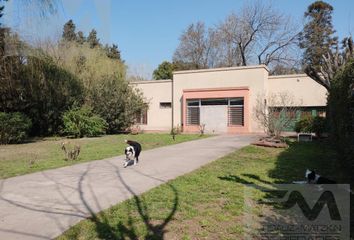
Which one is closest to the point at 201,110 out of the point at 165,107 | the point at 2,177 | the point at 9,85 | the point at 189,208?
the point at 165,107

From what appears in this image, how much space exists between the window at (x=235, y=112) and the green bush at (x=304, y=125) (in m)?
5.02

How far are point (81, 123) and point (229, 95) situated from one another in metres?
11.7

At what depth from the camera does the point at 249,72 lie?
95.6 feet

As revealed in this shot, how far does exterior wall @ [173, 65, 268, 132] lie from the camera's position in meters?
28.6

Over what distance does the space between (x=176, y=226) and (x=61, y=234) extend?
161cm

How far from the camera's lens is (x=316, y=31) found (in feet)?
159


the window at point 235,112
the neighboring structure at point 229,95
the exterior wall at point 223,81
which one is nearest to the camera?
the exterior wall at point 223,81

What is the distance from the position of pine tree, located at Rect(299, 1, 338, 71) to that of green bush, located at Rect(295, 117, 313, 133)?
24723 millimetres

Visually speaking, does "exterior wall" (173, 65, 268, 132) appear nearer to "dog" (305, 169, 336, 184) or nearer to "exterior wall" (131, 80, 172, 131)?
"exterior wall" (131, 80, 172, 131)

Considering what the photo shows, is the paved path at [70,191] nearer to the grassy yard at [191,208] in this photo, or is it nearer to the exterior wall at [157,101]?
the grassy yard at [191,208]

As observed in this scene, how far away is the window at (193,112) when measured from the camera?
1214 inches

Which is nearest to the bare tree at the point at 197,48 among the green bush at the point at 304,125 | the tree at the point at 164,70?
the tree at the point at 164,70

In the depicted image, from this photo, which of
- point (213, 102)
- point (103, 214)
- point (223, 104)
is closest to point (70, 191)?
point (103, 214)

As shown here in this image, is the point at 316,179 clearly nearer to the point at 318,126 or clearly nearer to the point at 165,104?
the point at 318,126
